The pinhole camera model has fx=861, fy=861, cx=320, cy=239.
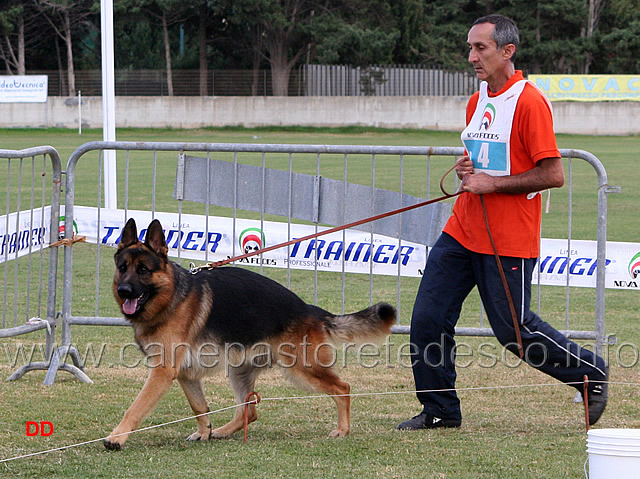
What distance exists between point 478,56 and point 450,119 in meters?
40.3

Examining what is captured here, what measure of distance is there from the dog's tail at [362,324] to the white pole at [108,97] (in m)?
6.37

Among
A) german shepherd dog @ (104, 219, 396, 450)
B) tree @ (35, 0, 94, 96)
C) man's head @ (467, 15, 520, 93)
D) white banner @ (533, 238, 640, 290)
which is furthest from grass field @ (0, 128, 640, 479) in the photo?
tree @ (35, 0, 94, 96)

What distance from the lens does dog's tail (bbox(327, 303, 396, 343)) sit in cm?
471

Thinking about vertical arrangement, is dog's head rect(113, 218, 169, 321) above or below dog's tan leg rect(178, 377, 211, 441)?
above

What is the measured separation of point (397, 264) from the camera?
6.33m

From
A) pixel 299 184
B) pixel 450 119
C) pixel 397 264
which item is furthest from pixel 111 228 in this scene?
pixel 450 119

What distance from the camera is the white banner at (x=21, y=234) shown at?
19.3 ft

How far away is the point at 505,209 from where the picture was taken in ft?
14.4

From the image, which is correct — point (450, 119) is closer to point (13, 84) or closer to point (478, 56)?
point (13, 84)

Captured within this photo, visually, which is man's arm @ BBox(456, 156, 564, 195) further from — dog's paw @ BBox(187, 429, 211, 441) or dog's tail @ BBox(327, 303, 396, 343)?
dog's paw @ BBox(187, 429, 211, 441)

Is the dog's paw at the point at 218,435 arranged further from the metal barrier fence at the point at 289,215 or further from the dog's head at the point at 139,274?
the metal barrier fence at the point at 289,215

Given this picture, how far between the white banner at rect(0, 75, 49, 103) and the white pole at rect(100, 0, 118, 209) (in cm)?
3342

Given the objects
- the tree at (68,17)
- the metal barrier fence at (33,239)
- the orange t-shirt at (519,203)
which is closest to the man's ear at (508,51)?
the orange t-shirt at (519,203)

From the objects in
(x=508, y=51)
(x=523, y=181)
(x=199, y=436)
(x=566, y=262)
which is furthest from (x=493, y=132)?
(x=566, y=262)
